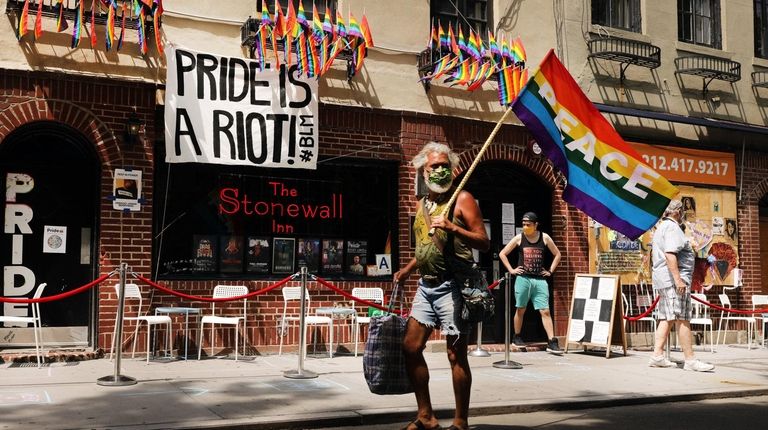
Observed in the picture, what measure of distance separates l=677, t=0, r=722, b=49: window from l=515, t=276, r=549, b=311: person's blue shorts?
617cm

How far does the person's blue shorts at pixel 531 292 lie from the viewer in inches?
450

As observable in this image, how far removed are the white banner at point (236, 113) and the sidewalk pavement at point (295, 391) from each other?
265 centimetres

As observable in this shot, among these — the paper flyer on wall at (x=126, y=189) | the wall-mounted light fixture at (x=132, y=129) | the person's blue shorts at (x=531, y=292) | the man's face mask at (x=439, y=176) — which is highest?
the wall-mounted light fixture at (x=132, y=129)

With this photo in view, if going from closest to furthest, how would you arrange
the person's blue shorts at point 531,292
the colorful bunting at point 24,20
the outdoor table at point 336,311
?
the colorful bunting at point 24,20 < the outdoor table at point 336,311 < the person's blue shorts at point 531,292

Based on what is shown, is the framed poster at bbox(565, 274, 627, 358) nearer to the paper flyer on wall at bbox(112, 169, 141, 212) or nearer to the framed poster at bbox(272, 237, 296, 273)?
the framed poster at bbox(272, 237, 296, 273)

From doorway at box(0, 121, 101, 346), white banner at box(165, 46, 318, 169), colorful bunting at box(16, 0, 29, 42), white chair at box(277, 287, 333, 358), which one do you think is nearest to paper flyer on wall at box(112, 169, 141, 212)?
doorway at box(0, 121, 101, 346)

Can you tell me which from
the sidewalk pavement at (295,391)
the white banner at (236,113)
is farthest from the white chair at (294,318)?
the white banner at (236,113)

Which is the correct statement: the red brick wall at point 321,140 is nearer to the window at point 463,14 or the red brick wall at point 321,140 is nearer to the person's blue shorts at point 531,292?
the person's blue shorts at point 531,292

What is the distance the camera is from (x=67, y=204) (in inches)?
400

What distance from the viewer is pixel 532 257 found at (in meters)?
11.5

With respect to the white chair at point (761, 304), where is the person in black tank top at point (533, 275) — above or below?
above

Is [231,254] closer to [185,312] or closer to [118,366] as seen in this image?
[185,312]

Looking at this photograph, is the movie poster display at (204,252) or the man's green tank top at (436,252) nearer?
the man's green tank top at (436,252)

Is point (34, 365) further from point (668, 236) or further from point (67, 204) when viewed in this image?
point (668, 236)
